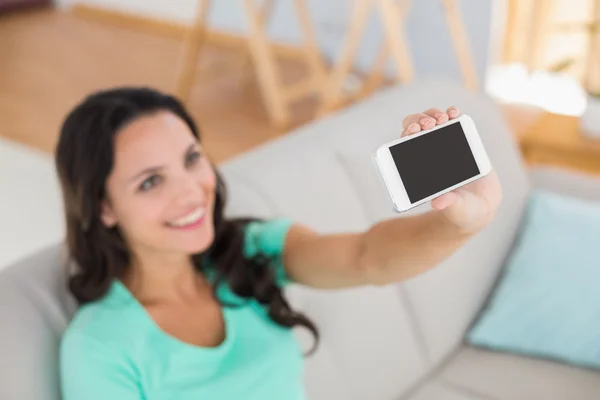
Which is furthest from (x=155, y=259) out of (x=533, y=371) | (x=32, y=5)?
(x=32, y=5)

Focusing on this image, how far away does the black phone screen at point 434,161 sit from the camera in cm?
70

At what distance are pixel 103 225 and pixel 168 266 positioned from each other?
0.12 meters

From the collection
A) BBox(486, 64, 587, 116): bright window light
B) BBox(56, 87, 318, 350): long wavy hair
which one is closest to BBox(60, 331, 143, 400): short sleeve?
BBox(56, 87, 318, 350): long wavy hair

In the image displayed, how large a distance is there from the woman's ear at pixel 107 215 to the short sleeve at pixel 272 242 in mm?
240

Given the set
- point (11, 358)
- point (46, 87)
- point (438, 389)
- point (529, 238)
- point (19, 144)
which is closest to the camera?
point (11, 358)

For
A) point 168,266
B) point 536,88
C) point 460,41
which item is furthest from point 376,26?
point 168,266

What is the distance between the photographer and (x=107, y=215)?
1.01 metres

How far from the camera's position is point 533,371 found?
4.85 ft

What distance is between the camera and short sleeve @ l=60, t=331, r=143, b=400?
0.90m

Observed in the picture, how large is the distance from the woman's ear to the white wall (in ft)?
7.71

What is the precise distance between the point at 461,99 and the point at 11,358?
3.89ft

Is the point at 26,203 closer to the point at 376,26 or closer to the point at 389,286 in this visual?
the point at 389,286

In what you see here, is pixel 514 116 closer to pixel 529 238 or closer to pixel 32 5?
pixel 529 238

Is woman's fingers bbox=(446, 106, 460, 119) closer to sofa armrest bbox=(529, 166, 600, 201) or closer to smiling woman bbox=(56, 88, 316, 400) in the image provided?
smiling woman bbox=(56, 88, 316, 400)
